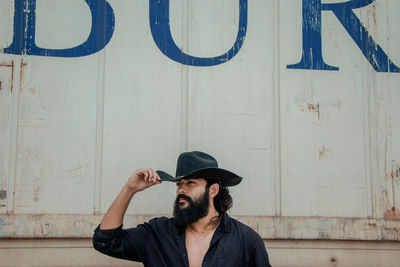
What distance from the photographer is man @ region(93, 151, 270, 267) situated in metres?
2.80

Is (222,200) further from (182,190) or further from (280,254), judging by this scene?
(280,254)

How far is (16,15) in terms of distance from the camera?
3.30 m

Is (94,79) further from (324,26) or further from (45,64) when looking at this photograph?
(324,26)

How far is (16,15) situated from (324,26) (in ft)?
6.80

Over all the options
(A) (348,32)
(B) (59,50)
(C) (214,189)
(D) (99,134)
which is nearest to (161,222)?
(C) (214,189)

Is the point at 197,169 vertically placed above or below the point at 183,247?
above

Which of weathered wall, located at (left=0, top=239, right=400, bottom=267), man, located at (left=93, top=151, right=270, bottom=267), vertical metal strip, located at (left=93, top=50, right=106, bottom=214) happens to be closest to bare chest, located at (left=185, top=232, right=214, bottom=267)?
man, located at (left=93, top=151, right=270, bottom=267)

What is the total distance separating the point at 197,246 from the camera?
2.94 m

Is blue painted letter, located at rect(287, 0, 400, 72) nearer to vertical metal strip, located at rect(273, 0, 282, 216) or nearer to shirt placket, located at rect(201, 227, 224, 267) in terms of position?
vertical metal strip, located at rect(273, 0, 282, 216)

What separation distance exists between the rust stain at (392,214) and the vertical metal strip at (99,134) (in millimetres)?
1887

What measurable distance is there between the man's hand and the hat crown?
0.17 meters

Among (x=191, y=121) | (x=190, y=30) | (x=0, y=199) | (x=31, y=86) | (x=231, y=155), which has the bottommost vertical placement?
(x=0, y=199)

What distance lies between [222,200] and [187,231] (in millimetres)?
288

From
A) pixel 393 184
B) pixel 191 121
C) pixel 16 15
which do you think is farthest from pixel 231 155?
pixel 16 15
